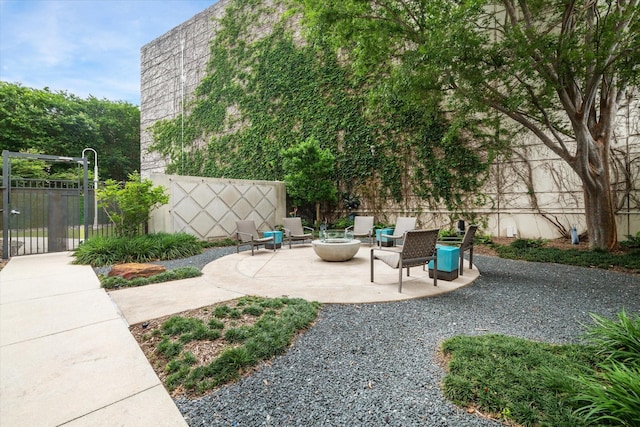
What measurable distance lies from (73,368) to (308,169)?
8222 millimetres

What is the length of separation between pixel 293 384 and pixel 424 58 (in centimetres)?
568

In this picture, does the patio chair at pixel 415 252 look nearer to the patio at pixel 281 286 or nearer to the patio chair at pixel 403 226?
the patio at pixel 281 286

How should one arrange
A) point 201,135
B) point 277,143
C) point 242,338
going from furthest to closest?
1. point 201,135
2. point 277,143
3. point 242,338

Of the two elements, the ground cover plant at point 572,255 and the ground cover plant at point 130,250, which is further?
the ground cover plant at point 130,250

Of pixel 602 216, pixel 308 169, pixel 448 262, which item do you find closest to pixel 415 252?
pixel 448 262

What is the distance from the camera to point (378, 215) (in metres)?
10.4

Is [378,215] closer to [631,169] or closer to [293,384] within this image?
[631,169]

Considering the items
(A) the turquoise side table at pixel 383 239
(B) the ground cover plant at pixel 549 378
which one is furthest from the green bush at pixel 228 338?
(A) the turquoise side table at pixel 383 239

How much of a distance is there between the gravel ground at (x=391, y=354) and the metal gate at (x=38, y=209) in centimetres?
757

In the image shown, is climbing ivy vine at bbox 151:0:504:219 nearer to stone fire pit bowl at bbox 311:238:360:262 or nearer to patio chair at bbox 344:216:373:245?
patio chair at bbox 344:216:373:245

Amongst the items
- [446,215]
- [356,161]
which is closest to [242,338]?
[446,215]

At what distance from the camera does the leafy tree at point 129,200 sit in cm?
662

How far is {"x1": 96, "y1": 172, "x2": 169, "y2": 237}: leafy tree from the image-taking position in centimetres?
662

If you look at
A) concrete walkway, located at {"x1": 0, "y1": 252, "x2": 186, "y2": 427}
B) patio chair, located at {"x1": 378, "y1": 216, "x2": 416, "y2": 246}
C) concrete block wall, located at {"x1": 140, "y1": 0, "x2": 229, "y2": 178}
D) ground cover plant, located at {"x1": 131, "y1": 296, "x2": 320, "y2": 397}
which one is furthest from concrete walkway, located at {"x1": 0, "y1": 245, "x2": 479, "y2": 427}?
concrete block wall, located at {"x1": 140, "y1": 0, "x2": 229, "y2": 178}
